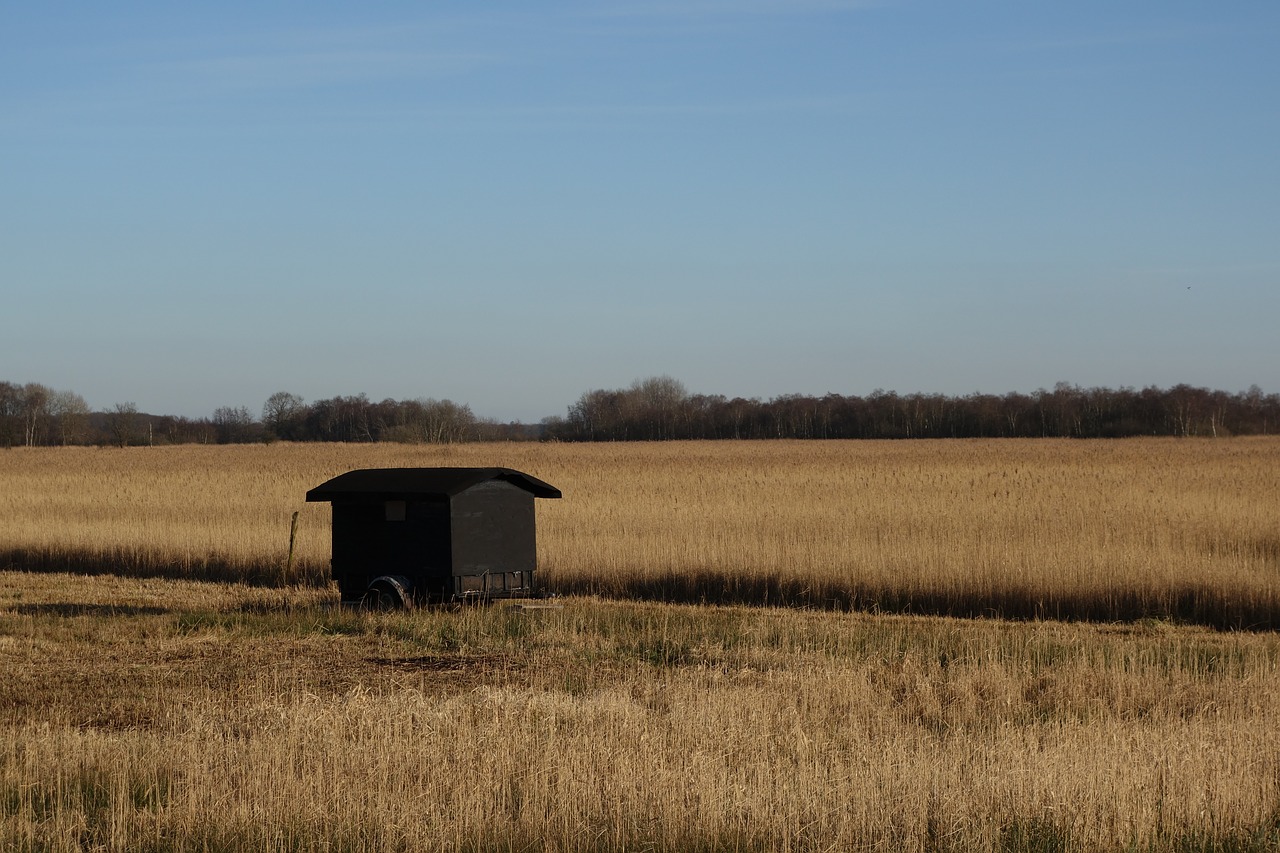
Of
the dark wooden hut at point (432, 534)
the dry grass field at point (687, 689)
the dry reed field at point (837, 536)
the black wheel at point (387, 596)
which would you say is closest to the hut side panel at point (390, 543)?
Answer: the dark wooden hut at point (432, 534)

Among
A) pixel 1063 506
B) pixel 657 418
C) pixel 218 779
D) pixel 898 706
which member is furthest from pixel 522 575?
pixel 657 418

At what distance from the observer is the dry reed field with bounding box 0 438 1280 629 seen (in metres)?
17.7

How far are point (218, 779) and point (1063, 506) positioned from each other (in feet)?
67.8

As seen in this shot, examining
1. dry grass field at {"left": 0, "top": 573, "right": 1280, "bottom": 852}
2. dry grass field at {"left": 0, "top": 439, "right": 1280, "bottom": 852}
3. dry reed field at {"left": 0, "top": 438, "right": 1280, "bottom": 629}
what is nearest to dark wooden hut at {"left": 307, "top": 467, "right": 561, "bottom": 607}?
dry grass field at {"left": 0, "top": 439, "right": 1280, "bottom": 852}

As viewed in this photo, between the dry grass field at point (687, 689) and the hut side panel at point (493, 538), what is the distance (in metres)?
0.45

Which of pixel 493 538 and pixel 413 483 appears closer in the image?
pixel 413 483

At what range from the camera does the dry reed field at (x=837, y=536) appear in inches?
695

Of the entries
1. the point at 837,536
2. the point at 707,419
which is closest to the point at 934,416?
the point at 707,419

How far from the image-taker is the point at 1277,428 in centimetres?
11181

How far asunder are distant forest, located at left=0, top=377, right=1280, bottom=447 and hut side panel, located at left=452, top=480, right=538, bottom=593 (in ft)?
256

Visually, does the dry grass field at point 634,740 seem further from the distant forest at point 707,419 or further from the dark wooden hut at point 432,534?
the distant forest at point 707,419

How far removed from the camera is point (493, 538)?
624 inches

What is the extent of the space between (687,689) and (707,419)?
120079 mm

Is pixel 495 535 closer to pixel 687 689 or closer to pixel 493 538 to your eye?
pixel 493 538
